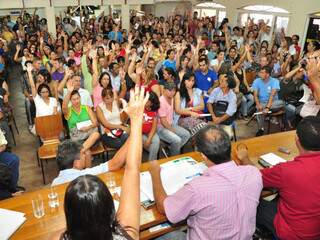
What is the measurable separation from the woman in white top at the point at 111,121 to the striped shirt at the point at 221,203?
2286mm

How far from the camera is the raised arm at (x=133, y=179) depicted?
1.28 metres

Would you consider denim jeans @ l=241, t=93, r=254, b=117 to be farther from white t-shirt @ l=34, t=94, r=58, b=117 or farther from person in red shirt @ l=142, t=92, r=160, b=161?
white t-shirt @ l=34, t=94, r=58, b=117

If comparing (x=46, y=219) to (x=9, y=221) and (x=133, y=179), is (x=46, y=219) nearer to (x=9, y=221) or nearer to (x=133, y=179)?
(x=9, y=221)

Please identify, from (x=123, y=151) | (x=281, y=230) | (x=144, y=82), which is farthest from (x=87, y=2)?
(x=281, y=230)

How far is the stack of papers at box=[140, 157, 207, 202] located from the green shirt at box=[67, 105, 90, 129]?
186cm

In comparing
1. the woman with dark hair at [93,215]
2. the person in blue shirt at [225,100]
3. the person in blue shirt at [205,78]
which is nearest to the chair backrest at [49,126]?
the person in blue shirt at [225,100]

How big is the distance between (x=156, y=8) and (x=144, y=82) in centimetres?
1055

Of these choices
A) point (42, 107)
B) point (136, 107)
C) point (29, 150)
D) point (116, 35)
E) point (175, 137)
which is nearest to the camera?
point (136, 107)

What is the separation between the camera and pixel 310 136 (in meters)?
2.11

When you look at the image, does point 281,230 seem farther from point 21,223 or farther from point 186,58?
point 186,58

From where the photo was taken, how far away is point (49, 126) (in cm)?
418

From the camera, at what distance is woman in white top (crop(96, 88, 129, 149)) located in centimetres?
404

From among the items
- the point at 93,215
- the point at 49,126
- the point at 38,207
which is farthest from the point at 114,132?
the point at 93,215

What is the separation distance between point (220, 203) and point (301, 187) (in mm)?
611
